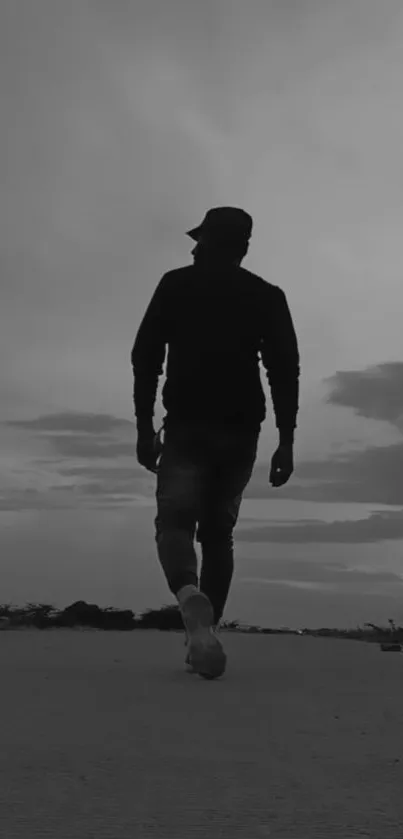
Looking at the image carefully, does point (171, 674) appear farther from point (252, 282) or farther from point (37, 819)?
point (37, 819)

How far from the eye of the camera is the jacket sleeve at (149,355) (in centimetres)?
524

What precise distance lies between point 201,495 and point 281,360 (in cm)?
69

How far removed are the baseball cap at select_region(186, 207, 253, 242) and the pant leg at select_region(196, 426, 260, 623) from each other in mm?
847

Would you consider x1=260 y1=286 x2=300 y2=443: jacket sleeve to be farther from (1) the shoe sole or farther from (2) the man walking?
(1) the shoe sole

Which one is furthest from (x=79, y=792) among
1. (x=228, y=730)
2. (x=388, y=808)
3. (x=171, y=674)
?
(x=171, y=674)

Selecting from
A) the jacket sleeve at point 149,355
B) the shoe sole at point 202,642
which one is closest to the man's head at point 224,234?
the jacket sleeve at point 149,355

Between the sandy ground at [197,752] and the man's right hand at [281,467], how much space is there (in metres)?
0.82

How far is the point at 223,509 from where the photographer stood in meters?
5.24

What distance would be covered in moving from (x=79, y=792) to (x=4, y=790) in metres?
0.14

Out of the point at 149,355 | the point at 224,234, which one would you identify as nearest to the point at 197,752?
the point at 149,355

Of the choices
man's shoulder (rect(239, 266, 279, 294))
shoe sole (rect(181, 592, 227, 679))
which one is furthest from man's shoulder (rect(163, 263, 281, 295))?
shoe sole (rect(181, 592, 227, 679))

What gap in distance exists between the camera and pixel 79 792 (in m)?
2.25

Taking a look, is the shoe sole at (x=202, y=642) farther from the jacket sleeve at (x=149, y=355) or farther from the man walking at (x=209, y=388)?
the jacket sleeve at (x=149, y=355)

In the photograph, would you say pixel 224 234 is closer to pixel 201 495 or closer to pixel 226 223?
pixel 226 223
